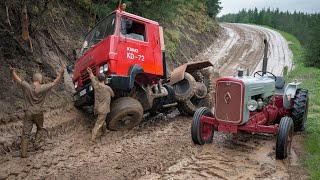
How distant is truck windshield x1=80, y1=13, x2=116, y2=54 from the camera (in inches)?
314

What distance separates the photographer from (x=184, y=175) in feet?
18.6

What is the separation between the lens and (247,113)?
22.0ft

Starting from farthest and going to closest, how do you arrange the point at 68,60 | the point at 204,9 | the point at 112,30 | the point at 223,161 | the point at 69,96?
the point at 204,9 < the point at 68,60 < the point at 69,96 < the point at 112,30 < the point at 223,161

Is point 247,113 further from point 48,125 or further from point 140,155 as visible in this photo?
point 48,125

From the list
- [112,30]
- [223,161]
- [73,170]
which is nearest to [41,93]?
[73,170]

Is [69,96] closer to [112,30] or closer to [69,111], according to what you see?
[69,111]

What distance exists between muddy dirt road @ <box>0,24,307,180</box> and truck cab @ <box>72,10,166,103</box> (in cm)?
98

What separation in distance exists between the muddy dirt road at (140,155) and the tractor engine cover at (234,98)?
2.25 feet

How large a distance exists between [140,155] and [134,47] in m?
2.57

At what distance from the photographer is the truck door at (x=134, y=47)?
7696 mm

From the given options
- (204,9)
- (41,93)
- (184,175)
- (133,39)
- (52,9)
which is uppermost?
(204,9)

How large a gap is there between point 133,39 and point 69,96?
244 cm

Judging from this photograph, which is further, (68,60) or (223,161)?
(68,60)

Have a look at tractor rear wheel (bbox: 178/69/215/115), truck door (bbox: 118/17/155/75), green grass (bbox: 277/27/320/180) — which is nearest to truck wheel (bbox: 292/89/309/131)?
green grass (bbox: 277/27/320/180)
